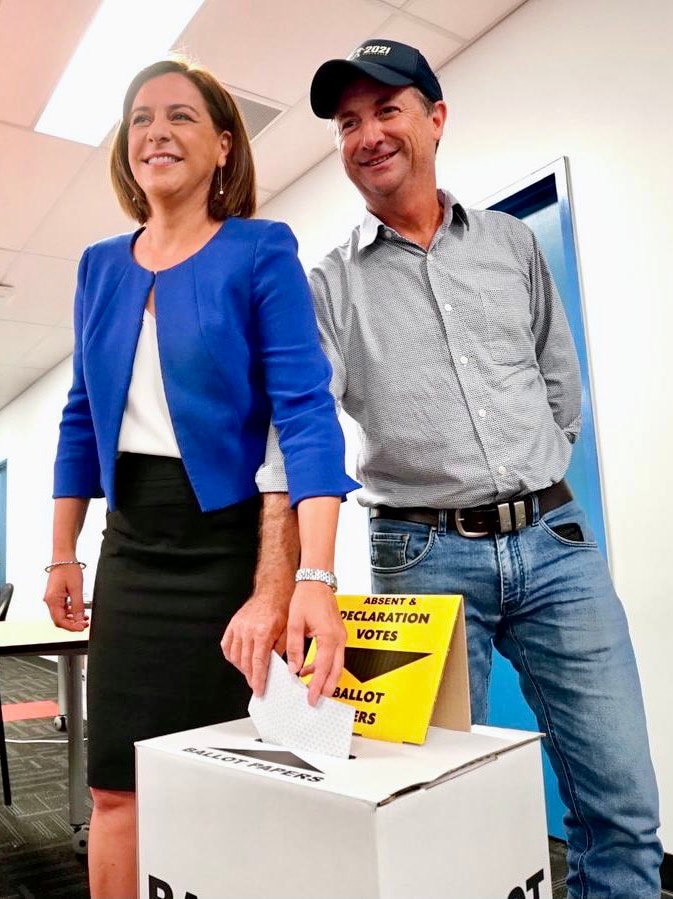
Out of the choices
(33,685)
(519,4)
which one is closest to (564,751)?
(519,4)

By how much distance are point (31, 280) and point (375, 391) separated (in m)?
4.15

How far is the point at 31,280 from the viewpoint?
15.4 feet

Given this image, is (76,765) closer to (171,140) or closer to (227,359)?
(227,359)

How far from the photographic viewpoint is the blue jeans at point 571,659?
3.40ft

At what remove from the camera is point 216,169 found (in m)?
1.10

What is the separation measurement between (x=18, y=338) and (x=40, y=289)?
1.18m

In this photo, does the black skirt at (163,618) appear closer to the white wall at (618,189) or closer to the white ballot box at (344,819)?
the white ballot box at (344,819)

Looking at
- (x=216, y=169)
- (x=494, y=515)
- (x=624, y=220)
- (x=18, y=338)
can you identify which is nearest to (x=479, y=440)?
(x=494, y=515)

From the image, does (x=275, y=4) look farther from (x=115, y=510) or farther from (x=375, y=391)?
(x=115, y=510)

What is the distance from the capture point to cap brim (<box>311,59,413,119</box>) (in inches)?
46.3

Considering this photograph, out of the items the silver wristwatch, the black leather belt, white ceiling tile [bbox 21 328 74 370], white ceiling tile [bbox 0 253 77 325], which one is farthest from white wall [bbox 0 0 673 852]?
white ceiling tile [bbox 21 328 74 370]

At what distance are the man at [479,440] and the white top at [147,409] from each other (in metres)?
0.31

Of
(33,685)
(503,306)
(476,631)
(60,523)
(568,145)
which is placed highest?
(568,145)

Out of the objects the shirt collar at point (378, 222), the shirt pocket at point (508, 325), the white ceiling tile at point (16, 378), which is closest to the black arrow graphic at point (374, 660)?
the shirt pocket at point (508, 325)
